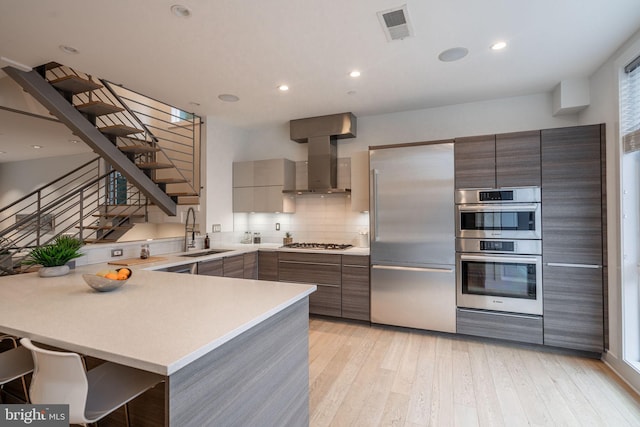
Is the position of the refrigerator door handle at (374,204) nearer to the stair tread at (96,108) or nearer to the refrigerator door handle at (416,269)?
the refrigerator door handle at (416,269)

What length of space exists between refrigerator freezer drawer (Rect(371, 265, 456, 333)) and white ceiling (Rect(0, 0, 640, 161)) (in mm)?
2048

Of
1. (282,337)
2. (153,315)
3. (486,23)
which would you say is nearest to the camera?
(153,315)

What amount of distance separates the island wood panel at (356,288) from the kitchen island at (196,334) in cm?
193

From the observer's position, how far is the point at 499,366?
2.66m

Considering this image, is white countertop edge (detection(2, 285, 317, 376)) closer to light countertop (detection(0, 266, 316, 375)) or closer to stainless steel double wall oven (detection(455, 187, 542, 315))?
light countertop (detection(0, 266, 316, 375))

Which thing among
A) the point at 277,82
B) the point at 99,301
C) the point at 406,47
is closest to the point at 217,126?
the point at 277,82

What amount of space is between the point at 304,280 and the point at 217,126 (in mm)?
2561

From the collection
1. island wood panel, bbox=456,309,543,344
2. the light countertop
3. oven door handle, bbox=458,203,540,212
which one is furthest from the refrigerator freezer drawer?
the light countertop

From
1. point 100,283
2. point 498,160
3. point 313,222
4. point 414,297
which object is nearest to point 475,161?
point 498,160

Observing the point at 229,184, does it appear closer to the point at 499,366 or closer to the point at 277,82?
the point at 277,82

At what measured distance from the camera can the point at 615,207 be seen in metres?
2.58

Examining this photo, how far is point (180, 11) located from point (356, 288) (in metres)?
3.13

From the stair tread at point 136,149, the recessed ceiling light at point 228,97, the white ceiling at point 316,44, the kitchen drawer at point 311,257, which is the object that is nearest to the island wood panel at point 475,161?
the white ceiling at point 316,44

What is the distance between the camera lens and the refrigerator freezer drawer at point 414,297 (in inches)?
128
